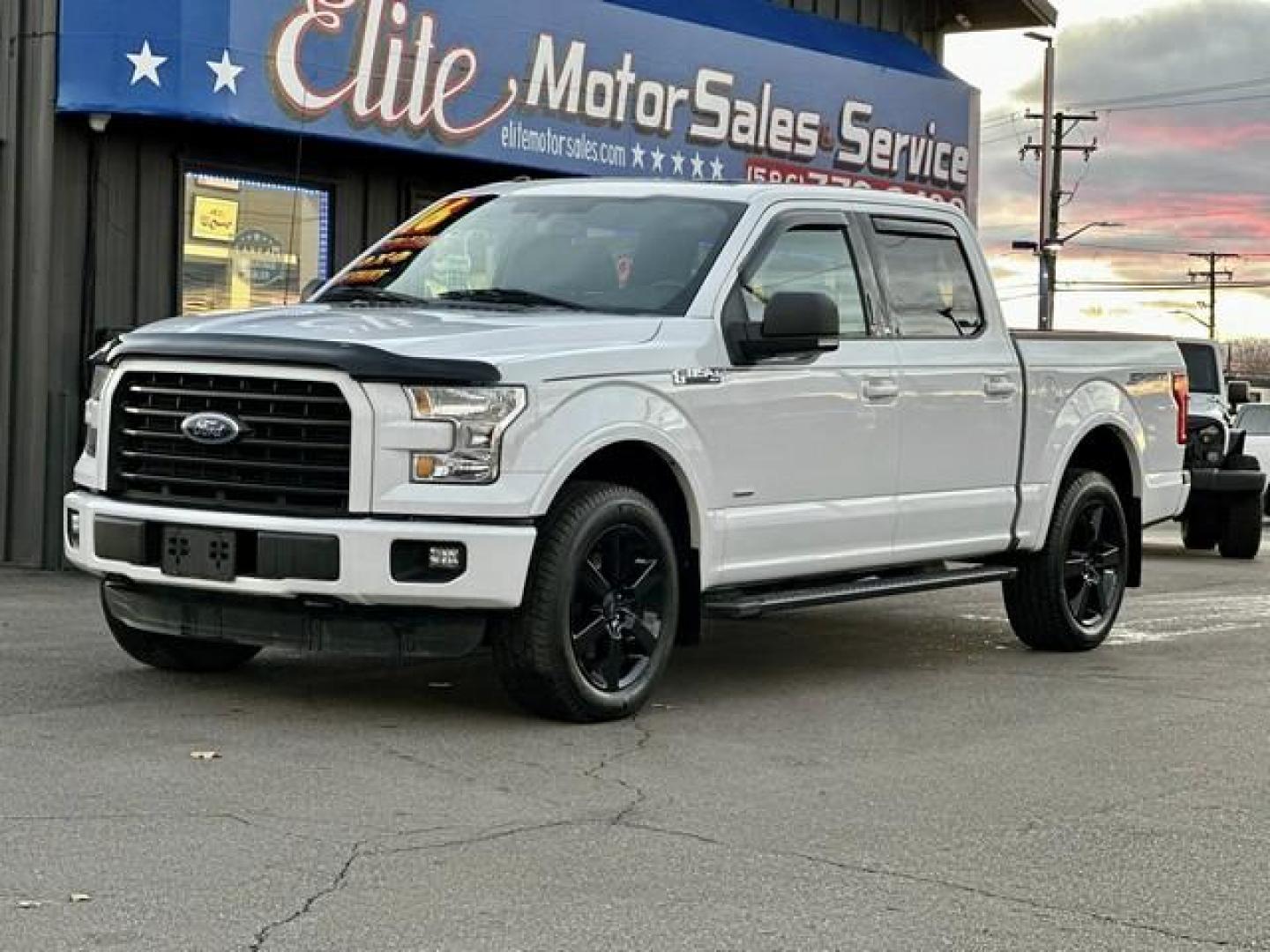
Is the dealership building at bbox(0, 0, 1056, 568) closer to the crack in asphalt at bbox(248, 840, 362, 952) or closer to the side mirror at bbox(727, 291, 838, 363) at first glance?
the side mirror at bbox(727, 291, 838, 363)

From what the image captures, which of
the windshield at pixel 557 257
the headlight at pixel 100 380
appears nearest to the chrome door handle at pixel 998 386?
the windshield at pixel 557 257

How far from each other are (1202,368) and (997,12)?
15.1 feet

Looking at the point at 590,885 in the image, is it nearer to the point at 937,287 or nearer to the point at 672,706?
the point at 672,706

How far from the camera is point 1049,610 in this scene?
396 inches

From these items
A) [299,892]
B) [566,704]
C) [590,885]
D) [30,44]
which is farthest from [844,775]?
[30,44]

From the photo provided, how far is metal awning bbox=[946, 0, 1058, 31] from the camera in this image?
20922 millimetres

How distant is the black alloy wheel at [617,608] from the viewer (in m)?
7.41

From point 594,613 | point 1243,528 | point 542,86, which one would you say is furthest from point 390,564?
point 1243,528

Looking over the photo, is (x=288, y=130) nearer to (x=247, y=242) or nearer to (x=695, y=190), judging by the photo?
(x=247, y=242)

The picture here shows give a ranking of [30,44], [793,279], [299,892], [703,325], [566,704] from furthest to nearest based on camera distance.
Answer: [30,44]
[793,279]
[703,325]
[566,704]
[299,892]

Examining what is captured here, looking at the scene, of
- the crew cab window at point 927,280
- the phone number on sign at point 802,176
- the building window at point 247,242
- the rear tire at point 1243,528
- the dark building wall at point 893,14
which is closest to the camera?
the crew cab window at point 927,280

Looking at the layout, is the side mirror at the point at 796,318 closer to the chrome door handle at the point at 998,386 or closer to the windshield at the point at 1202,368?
the chrome door handle at the point at 998,386

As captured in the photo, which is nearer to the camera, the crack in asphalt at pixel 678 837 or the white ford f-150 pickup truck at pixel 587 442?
the crack in asphalt at pixel 678 837

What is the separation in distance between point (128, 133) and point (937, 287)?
640 cm
